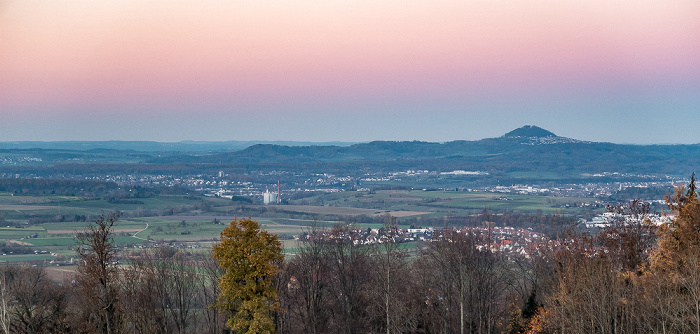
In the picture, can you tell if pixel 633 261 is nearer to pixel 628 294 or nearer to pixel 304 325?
pixel 628 294

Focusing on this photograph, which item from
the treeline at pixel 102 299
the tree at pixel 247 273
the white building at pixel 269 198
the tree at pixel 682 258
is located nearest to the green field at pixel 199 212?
the white building at pixel 269 198

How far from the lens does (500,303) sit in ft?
179

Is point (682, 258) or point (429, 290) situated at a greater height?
point (682, 258)

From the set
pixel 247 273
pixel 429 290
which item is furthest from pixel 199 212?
pixel 247 273

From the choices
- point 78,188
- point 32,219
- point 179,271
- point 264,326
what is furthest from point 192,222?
point 264,326

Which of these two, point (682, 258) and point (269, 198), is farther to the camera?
point (269, 198)

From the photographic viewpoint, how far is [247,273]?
33469 mm

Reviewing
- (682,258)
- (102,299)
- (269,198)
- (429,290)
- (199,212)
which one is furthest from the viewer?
(269,198)

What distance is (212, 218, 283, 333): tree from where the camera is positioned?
33156mm

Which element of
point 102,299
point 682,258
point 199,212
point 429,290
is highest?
point 682,258

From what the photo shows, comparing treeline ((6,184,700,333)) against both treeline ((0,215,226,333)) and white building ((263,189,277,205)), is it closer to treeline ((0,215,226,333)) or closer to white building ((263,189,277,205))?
treeline ((0,215,226,333))

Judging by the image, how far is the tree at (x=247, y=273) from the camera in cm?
3316

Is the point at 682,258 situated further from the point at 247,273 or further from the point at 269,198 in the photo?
the point at 269,198

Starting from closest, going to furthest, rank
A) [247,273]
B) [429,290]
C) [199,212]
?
[247,273] < [429,290] < [199,212]
